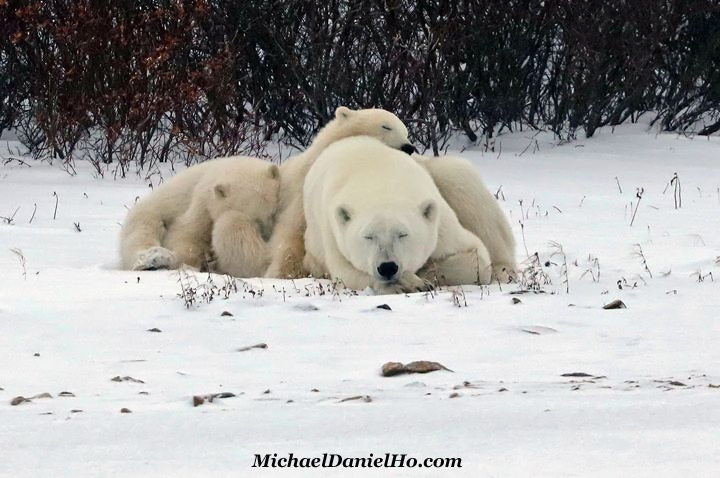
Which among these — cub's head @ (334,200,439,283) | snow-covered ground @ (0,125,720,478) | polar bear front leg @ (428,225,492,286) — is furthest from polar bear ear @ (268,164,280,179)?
polar bear front leg @ (428,225,492,286)

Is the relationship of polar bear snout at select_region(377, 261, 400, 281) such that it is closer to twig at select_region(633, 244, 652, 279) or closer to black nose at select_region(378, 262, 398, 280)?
black nose at select_region(378, 262, 398, 280)

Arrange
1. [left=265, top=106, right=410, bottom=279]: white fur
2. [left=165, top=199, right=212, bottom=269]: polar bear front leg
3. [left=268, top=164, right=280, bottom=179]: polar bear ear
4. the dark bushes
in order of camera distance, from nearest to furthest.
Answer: [left=265, top=106, right=410, bottom=279]: white fur, [left=165, top=199, right=212, bottom=269]: polar bear front leg, [left=268, top=164, right=280, bottom=179]: polar bear ear, the dark bushes

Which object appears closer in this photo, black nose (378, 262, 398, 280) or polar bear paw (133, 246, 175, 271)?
black nose (378, 262, 398, 280)

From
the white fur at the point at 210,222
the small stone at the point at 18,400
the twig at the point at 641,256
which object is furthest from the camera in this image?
the white fur at the point at 210,222

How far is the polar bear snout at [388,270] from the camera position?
16.8ft

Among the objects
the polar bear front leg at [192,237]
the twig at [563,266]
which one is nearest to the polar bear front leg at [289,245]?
the polar bear front leg at [192,237]

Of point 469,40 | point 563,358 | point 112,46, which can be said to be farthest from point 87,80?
point 563,358

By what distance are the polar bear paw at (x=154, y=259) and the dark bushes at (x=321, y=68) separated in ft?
13.5

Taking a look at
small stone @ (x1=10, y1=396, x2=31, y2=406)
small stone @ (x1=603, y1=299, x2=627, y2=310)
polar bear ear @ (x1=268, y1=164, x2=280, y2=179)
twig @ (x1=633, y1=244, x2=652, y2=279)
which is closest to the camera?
small stone @ (x1=10, y1=396, x2=31, y2=406)

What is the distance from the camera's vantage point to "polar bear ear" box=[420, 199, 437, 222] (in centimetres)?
533

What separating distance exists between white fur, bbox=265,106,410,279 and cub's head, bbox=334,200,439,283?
2.58 feet

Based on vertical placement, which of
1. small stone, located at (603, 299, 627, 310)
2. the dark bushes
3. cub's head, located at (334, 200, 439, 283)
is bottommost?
small stone, located at (603, 299, 627, 310)

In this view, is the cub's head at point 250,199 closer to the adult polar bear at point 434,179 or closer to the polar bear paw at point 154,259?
the adult polar bear at point 434,179

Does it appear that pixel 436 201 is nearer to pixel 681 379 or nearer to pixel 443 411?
pixel 681 379
